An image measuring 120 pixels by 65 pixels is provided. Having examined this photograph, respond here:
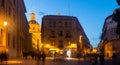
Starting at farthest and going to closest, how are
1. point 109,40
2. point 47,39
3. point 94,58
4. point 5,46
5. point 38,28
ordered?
point 38,28, point 47,39, point 109,40, point 5,46, point 94,58

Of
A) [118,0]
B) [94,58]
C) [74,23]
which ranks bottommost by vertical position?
[94,58]

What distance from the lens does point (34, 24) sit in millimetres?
182875

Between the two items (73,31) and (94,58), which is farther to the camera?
(73,31)

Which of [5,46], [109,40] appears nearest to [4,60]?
[5,46]

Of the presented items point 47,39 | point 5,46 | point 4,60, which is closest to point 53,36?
point 47,39

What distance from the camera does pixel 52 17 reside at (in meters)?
148

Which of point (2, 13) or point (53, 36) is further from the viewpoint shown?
point (53, 36)

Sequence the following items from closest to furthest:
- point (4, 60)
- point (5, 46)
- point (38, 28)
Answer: point (4, 60), point (5, 46), point (38, 28)

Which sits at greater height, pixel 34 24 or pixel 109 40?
pixel 34 24

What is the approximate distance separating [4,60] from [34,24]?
147084mm

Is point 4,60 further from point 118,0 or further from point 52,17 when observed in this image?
point 52,17

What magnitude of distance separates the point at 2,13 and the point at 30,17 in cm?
13508

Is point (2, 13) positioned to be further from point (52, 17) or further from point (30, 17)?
point (30, 17)

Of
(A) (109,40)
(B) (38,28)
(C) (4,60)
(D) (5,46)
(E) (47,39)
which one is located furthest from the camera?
(B) (38,28)
